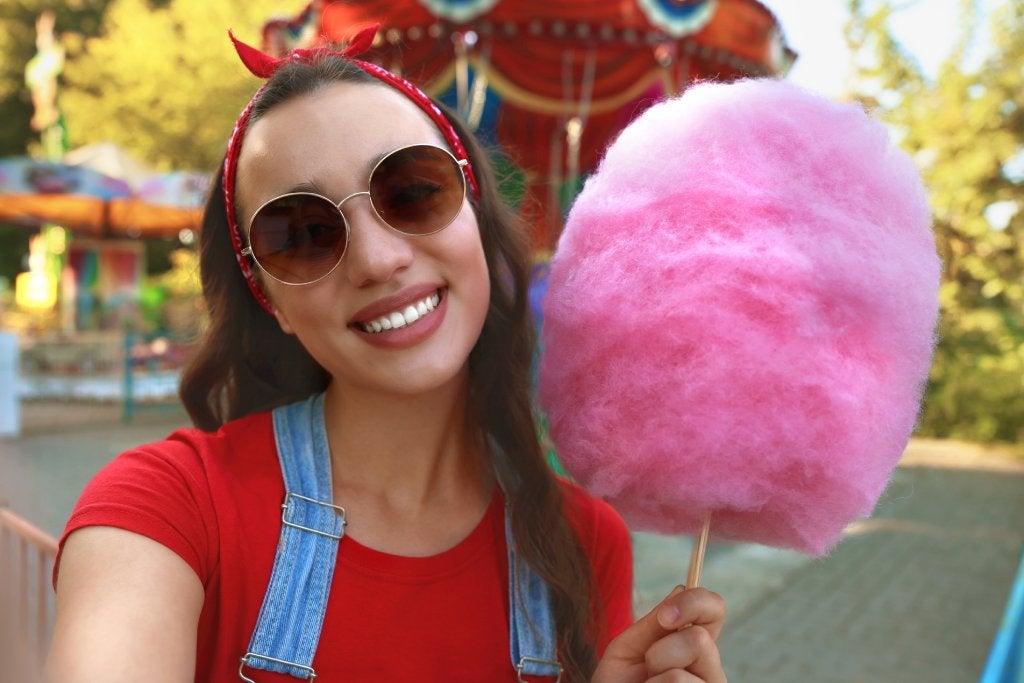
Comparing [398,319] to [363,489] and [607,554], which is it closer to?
[363,489]

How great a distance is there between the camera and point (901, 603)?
4.95 m

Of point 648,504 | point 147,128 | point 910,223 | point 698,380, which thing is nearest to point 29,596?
point 648,504

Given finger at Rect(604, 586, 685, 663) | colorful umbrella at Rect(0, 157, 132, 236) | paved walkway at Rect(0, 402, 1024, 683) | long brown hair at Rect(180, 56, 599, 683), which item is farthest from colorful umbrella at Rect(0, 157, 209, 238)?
finger at Rect(604, 586, 685, 663)

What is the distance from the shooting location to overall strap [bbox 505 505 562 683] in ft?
4.37

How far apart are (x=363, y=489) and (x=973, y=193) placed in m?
11.4

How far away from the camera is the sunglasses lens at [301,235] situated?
1319 millimetres

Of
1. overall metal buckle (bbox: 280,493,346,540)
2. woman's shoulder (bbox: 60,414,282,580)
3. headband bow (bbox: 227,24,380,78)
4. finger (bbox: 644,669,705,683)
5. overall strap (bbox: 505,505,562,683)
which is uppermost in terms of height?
headband bow (bbox: 227,24,380,78)

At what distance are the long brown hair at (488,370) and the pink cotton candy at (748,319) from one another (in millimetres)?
155

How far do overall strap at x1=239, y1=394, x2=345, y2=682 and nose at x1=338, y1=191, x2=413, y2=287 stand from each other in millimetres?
312

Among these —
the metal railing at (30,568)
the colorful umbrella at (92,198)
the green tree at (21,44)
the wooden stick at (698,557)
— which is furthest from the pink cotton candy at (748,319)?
the green tree at (21,44)

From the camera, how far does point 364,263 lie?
1.31 meters

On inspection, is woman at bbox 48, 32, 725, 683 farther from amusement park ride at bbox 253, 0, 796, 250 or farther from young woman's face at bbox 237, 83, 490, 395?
amusement park ride at bbox 253, 0, 796, 250

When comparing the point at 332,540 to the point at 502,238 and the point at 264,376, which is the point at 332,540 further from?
the point at 502,238

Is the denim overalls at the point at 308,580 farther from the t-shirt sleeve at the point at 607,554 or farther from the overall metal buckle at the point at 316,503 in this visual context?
the t-shirt sleeve at the point at 607,554
